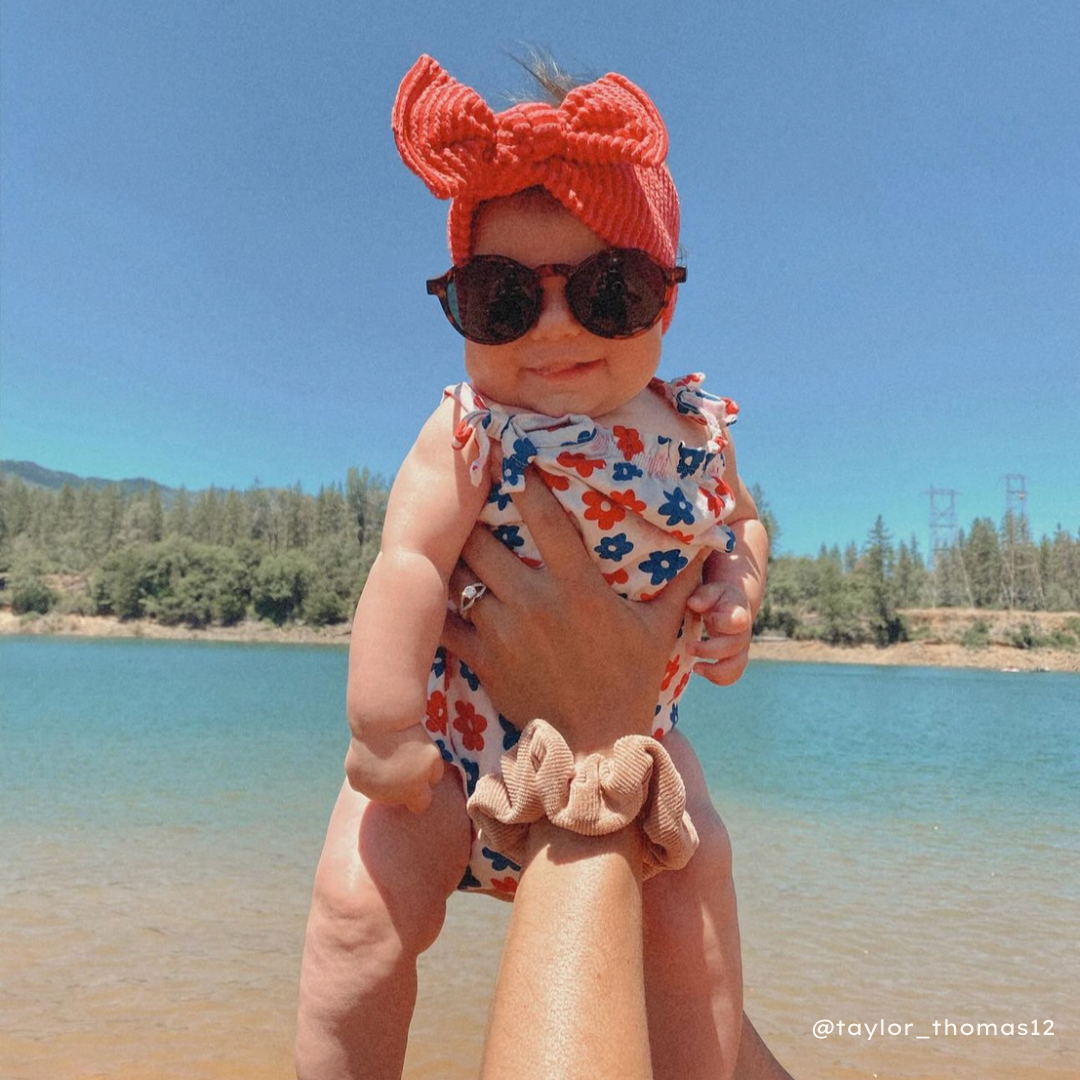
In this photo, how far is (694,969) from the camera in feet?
4.89

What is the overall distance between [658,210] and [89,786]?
33.9ft

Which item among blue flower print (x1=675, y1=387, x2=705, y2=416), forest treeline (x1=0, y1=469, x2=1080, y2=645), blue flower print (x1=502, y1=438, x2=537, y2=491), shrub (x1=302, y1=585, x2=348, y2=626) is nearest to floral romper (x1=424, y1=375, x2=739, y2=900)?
blue flower print (x1=502, y1=438, x2=537, y2=491)

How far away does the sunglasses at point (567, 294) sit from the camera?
1.50 metres

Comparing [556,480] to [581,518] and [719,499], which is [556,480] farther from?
[719,499]

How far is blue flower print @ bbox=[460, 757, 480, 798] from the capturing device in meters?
1.50

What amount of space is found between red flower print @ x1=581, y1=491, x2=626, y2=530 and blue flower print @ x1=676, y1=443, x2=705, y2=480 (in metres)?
0.18

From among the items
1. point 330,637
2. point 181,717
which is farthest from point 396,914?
point 330,637

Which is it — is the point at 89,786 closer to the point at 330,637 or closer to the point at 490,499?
the point at 490,499

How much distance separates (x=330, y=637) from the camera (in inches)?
2618

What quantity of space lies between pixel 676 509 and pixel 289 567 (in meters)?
70.8

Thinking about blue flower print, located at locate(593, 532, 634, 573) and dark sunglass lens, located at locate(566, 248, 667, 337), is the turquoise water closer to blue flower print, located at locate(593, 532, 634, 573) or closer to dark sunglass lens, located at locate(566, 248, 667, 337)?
blue flower print, located at locate(593, 532, 634, 573)

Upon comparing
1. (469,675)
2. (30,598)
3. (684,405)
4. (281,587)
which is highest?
(281,587)

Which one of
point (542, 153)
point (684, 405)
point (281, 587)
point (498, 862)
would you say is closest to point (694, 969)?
point (498, 862)

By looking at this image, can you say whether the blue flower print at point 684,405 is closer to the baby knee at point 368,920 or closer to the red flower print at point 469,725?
the red flower print at point 469,725
